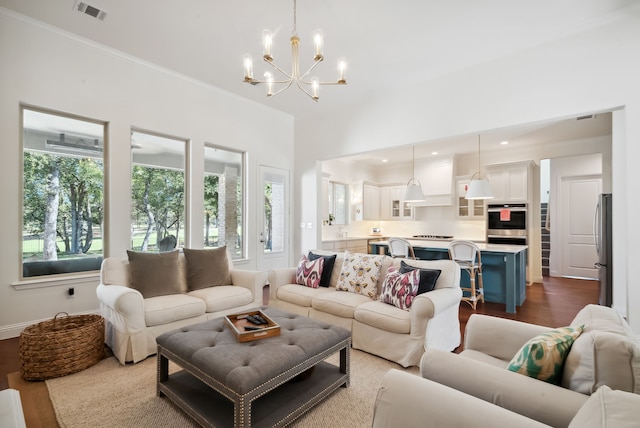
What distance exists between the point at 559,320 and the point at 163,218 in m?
5.36

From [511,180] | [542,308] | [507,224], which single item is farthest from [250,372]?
[511,180]

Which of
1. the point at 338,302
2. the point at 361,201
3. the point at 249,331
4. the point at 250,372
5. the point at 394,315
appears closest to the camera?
the point at 250,372

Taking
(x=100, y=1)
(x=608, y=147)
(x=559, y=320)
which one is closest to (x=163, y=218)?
(x=100, y=1)

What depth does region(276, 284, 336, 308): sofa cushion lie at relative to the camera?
10.8 feet

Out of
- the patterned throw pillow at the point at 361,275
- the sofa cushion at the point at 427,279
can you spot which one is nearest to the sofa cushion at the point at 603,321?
the sofa cushion at the point at 427,279

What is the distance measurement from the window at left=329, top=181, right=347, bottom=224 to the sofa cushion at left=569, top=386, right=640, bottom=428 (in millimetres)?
6597

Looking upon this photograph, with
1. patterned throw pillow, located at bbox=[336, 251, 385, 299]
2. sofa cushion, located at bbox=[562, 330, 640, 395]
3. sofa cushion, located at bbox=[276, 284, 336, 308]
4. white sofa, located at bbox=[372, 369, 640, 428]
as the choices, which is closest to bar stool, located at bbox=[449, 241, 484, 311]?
patterned throw pillow, located at bbox=[336, 251, 385, 299]

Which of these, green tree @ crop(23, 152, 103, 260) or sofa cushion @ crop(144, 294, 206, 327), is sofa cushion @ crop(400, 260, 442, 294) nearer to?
sofa cushion @ crop(144, 294, 206, 327)

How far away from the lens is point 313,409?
78.1 inches

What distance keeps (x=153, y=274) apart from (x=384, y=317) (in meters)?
2.29

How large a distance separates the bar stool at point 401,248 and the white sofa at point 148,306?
2.47 m

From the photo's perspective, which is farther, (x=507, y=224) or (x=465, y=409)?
(x=507, y=224)

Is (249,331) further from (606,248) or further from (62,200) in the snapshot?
(606,248)

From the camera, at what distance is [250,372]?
5.29 ft
